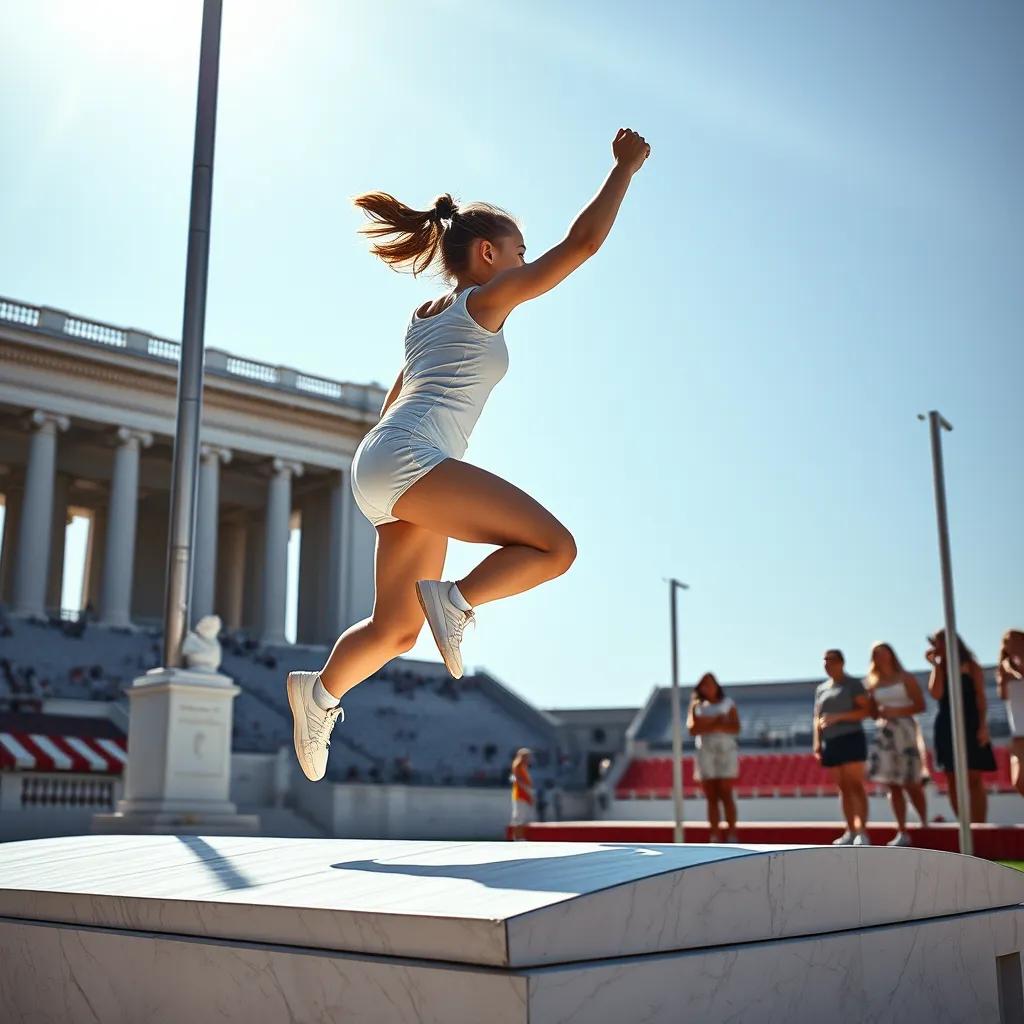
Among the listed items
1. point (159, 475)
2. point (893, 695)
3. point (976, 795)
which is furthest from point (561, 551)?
point (159, 475)

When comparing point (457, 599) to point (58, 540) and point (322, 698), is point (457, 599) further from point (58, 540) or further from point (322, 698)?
point (58, 540)

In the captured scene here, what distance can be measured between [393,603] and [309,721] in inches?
19.6

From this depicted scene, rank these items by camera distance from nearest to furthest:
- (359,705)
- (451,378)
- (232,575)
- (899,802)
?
(451,378) → (899,802) → (359,705) → (232,575)

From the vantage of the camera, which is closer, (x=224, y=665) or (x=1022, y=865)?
(x=1022, y=865)

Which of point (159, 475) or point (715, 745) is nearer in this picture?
point (715, 745)

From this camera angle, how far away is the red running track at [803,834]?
10156mm

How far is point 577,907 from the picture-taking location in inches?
78.5

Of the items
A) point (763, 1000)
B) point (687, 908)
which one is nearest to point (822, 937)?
point (763, 1000)

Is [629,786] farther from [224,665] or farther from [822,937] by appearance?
[822,937]

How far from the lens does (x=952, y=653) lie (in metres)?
8.42

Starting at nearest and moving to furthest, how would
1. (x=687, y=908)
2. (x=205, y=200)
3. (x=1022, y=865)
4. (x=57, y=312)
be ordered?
(x=687, y=908) < (x=1022, y=865) < (x=205, y=200) < (x=57, y=312)

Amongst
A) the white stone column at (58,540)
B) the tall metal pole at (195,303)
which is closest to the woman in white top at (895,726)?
the tall metal pole at (195,303)


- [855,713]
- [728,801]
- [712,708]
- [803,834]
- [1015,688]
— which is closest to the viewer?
[1015,688]

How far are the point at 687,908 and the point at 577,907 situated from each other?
1.05 ft
